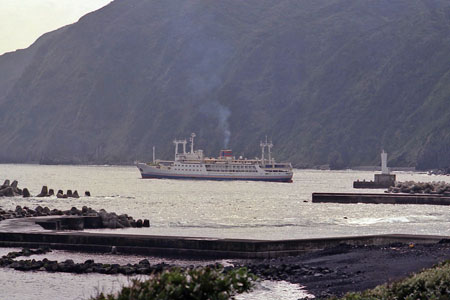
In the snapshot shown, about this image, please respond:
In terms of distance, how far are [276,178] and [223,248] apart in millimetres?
129185

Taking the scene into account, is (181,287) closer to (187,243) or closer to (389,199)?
(187,243)

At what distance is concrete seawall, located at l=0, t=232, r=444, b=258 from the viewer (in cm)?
3161

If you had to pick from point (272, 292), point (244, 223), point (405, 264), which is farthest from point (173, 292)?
point (244, 223)

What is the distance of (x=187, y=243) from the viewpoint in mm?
32344

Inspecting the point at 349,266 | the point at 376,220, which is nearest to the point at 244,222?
the point at 376,220

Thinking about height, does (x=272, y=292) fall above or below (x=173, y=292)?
below

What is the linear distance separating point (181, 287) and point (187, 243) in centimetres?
2043

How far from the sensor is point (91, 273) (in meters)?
28.2

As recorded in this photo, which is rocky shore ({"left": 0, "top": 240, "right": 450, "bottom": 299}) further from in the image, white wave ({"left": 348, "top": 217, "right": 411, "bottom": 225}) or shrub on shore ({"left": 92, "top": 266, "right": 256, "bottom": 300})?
white wave ({"left": 348, "top": 217, "right": 411, "bottom": 225})

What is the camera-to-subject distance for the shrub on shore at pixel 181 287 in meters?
11.8

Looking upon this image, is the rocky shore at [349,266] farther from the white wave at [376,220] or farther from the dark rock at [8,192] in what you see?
the dark rock at [8,192]

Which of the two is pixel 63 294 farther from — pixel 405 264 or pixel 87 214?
pixel 87 214

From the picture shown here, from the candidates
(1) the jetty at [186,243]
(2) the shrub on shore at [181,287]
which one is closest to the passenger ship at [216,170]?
(1) the jetty at [186,243]

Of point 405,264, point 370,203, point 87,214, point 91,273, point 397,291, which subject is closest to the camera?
point 397,291
